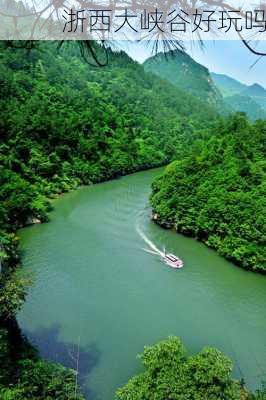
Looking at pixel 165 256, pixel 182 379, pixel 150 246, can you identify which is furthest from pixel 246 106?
pixel 182 379

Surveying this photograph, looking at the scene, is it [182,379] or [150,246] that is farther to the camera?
[150,246]

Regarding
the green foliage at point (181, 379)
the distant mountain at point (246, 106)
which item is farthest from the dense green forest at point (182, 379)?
the distant mountain at point (246, 106)

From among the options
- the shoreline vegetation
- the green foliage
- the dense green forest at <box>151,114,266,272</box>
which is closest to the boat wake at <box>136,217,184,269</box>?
the dense green forest at <box>151,114,266,272</box>

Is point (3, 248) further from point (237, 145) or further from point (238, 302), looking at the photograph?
point (237, 145)

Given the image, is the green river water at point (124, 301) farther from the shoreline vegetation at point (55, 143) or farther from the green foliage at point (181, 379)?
the green foliage at point (181, 379)

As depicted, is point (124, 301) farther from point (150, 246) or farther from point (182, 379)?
point (182, 379)

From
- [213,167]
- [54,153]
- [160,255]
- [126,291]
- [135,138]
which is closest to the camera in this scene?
[126,291]

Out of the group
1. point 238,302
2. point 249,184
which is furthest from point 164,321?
point 249,184
